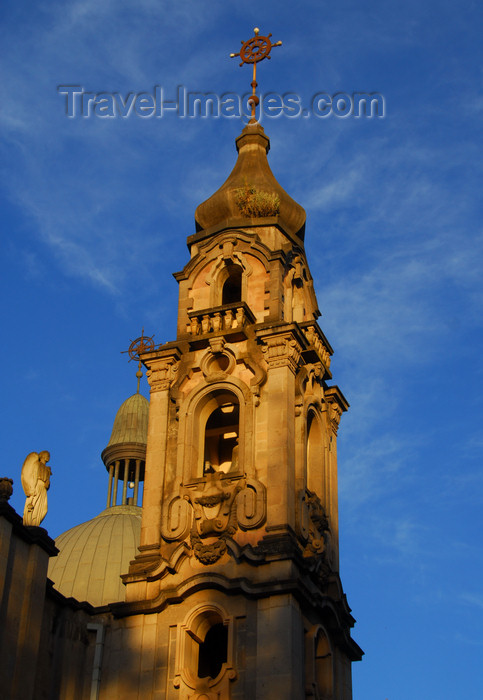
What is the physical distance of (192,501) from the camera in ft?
124

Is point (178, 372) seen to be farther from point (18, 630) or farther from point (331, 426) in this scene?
point (18, 630)

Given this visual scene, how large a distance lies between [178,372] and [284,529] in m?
7.08

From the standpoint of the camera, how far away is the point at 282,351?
39312mm

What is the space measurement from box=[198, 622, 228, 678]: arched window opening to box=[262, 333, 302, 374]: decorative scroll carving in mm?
8009

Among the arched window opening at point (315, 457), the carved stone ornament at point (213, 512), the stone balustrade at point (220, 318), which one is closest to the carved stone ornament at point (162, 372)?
the stone balustrade at point (220, 318)

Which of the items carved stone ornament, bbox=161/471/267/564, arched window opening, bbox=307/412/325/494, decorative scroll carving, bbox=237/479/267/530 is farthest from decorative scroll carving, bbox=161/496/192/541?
arched window opening, bbox=307/412/325/494

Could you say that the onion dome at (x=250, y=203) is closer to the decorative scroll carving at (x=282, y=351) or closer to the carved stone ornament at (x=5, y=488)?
the decorative scroll carving at (x=282, y=351)

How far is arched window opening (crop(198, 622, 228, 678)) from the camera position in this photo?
3753 cm

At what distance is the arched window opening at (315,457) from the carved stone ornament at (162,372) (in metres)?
4.56

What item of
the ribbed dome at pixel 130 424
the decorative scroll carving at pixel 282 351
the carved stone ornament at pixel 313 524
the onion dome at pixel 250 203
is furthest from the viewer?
the ribbed dome at pixel 130 424

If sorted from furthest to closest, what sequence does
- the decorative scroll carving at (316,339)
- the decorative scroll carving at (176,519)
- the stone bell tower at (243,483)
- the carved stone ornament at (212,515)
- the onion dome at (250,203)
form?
the onion dome at (250,203)
the decorative scroll carving at (316,339)
the decorative scroll carving at (176,519)
the carved stone ornament at (212,515)
the stone bell tower at (243,483)

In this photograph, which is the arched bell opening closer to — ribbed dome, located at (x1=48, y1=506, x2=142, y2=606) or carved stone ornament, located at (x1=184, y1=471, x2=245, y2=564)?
carved stone ornament, located at (x1=184, y1=471, x2=245, y2=564)

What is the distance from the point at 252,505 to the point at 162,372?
600 centimetres

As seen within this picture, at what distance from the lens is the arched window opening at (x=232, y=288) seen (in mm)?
43438
